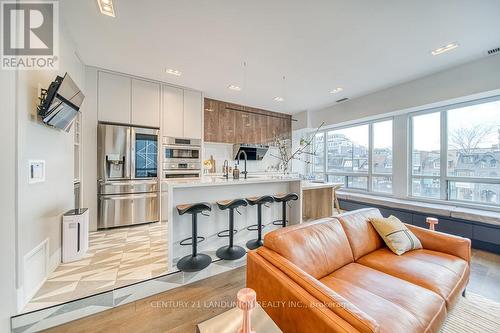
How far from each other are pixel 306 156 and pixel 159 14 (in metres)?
5.57

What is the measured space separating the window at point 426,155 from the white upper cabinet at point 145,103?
18.3 ft

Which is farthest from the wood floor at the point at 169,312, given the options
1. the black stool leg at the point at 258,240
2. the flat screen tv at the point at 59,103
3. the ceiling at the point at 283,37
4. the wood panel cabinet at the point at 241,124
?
the wood panel cabinet at the point at 241,124

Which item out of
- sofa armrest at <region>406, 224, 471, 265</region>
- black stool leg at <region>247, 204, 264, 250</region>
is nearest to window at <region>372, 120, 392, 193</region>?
sofa armrest at <region>406, 224, 471, 265</region>

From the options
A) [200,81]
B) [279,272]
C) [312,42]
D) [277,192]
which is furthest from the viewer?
[200,81]

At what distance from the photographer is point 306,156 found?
6703 mm

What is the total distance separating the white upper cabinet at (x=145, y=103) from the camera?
3830 mm

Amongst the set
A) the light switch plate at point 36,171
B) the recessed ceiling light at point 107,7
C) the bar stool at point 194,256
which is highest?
the recessed ceiling light at point 107,7

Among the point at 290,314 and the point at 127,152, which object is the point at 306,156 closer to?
the point at 127,152

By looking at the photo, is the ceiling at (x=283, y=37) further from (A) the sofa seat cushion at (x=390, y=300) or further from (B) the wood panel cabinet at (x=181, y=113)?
(A) the sofa seat cushion at (x=390, y=300)

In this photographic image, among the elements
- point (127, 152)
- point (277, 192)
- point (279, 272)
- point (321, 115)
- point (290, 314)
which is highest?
point (321, 115)

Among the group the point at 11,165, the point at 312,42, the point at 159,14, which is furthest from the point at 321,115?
the point at 11,165

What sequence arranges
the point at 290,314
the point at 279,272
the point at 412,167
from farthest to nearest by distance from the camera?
the point at 412,167, the point at 279,272, the point at 290,314

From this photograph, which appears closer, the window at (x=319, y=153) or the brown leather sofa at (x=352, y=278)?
the brown leather sofa at (x=352, y=278)

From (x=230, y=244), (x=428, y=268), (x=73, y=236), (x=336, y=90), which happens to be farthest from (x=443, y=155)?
(x=73, y=236)
